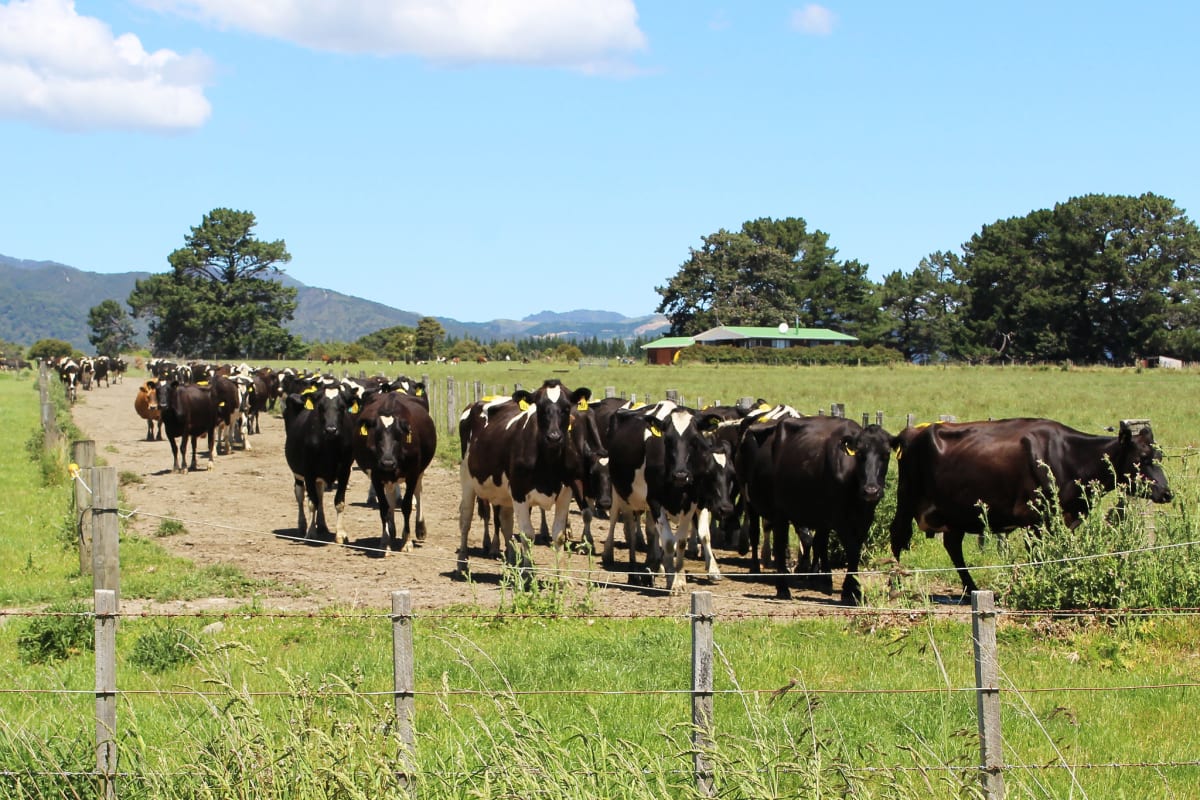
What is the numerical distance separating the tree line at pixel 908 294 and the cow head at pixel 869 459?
285 feet

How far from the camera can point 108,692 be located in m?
5.74

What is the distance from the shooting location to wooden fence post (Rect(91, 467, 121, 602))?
9383mm

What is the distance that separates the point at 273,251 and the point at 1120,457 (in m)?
117

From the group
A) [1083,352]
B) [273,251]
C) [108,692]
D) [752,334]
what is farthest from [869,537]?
[273,251]

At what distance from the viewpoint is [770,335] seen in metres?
120

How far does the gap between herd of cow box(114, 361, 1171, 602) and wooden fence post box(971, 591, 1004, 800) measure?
5659 millimetres

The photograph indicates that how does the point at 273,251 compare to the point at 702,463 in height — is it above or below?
above

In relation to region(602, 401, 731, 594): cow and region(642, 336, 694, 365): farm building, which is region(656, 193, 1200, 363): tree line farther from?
region(602, 401, 731, 594): cow

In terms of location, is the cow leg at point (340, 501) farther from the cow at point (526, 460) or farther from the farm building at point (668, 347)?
the farm building at point (668, 347)

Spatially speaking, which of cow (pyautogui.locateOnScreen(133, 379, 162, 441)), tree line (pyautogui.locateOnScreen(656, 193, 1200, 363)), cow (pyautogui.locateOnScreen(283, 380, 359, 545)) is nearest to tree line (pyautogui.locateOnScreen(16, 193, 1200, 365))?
tree line (pyautogui.locateOnScreen(656, 193, 1200, 363))

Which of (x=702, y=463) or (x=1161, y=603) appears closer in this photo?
(x=1161, y=603)

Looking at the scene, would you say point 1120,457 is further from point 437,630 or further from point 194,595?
point 194,595

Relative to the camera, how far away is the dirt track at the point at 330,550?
11977 millimetres

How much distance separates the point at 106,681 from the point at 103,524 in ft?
13.3
